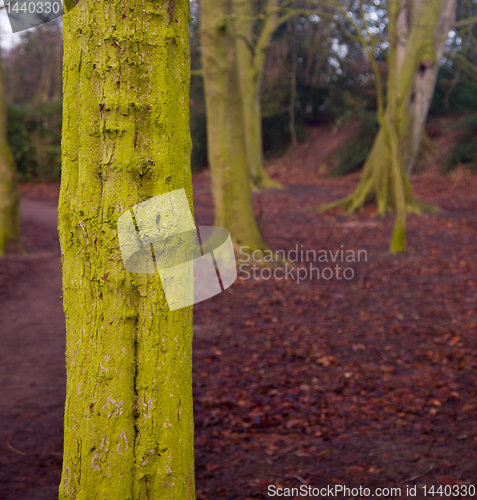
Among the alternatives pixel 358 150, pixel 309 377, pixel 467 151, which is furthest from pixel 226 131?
pixel 358 150

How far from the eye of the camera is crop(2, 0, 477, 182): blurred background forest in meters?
21.8

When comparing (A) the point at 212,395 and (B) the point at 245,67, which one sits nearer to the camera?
(A) the point at 212,395

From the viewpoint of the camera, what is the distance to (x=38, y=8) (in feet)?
7.44

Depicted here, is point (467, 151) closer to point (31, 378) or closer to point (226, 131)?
point (226, 131)

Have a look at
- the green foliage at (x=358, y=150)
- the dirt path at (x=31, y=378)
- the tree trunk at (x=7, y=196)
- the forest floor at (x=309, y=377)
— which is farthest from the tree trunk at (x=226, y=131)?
the green foliage at (x=358, y=150)

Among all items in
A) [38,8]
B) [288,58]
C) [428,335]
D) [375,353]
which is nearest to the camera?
[38,8]

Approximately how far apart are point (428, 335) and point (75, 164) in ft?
16.1

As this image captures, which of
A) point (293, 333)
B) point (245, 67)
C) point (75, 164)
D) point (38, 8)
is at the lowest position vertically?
point (293, 333)

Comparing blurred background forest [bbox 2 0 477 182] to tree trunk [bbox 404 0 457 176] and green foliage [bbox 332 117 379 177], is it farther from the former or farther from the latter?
tree trunk [bbox 404 0 457 176]

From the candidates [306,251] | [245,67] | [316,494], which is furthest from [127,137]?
[245,67]

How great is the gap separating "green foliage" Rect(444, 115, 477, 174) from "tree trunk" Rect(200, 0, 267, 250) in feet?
50.6

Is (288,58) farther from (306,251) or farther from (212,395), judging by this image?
(212,395)

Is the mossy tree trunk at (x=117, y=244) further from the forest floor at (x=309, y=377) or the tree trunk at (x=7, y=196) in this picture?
the tree trunk at (x=7, y=196)

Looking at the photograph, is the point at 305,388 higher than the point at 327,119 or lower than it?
lower
